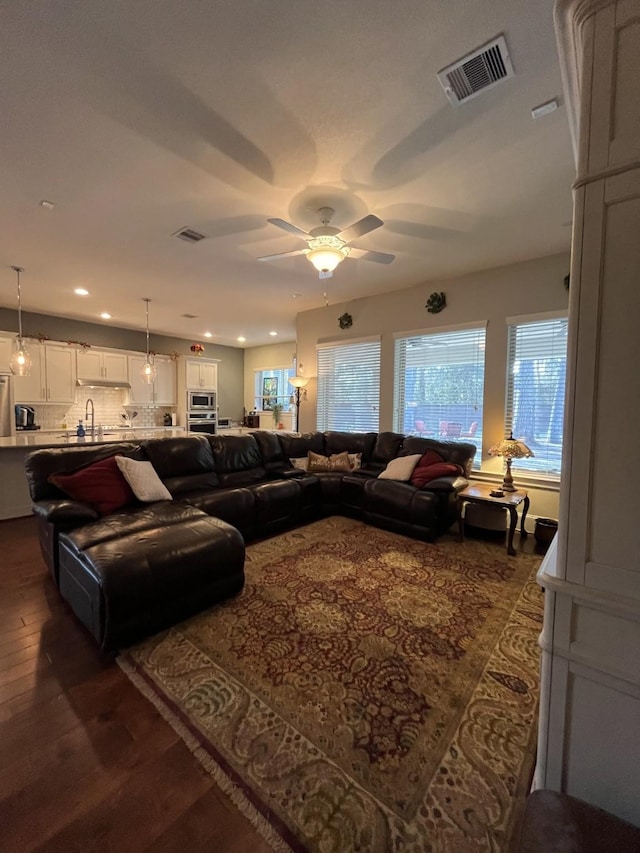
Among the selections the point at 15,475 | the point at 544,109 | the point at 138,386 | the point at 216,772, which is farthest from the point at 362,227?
the point at 138,386

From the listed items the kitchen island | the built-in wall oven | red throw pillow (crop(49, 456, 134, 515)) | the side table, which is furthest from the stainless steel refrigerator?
the side table

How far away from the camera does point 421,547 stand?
342 cm

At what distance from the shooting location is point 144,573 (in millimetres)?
1953

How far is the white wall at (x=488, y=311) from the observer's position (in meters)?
3.77

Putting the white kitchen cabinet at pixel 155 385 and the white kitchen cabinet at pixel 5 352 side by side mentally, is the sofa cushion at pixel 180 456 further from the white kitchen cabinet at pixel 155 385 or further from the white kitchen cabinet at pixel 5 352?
the white kitchen cabinet at pixel 155 385

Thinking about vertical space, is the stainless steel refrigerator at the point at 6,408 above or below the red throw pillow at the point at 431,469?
above

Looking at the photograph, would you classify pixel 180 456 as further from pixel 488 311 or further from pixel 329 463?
pixel 488 311

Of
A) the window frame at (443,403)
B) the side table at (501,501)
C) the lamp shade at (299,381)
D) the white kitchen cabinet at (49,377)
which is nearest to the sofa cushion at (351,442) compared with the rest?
the window frame at (443,403)

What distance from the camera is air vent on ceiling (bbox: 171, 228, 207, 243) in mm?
3148

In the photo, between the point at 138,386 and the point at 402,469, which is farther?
the point at 138,386

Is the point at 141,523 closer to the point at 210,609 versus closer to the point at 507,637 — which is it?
the point at 210,609

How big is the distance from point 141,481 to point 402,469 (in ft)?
8.78

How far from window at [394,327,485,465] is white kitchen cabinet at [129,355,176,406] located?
507 centimetres

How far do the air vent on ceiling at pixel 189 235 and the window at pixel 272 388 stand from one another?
16.6 ft
